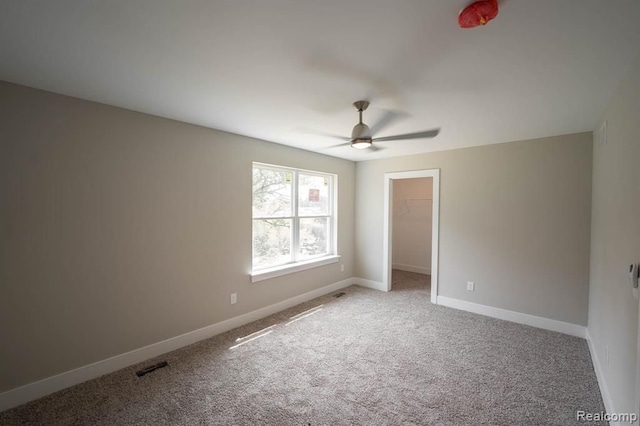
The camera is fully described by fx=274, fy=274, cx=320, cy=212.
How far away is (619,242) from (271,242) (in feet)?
11.4

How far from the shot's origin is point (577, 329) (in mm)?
3227

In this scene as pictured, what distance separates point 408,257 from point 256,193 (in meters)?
4.41

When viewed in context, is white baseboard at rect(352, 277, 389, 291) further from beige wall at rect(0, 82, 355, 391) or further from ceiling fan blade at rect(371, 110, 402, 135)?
ceiling fan blade at rect(371, 110, 402, 135)

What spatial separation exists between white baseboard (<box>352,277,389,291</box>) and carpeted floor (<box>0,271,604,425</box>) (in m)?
1.45

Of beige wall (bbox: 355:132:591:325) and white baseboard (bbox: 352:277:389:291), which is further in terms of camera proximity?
white baseboard (bbox: 352:277:389:291)

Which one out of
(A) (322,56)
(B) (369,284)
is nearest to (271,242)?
(B) (369,284)

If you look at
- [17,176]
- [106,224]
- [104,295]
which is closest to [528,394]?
[104,295]

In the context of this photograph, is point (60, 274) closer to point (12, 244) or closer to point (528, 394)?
point (12, 244)

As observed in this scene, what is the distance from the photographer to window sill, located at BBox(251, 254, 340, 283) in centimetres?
364

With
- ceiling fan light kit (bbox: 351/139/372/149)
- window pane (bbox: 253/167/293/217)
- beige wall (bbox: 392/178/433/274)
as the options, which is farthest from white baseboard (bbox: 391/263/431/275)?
ceiling fan light kit (bbox: 351/139/372/149)

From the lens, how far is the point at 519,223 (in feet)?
11.8

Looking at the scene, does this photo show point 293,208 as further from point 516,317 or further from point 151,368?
point 516,317

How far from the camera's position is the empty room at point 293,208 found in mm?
1482

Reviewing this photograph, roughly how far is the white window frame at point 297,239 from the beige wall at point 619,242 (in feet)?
10.8
